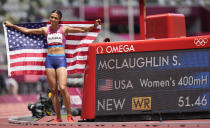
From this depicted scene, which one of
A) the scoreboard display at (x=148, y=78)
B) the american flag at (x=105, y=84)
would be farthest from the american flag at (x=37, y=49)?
the american flag at (x=105, y=84)

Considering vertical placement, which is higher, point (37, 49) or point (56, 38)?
A: point (56, 38)

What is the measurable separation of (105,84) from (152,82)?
2.57 ft

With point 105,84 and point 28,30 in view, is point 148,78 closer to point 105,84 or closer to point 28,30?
point 105,84

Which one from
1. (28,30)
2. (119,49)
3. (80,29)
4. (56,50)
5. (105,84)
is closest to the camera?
(119,49)

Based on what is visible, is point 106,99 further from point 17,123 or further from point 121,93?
point 17,123

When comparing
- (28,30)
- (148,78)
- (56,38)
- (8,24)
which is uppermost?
(8,24)

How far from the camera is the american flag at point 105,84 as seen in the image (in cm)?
Result: 1042

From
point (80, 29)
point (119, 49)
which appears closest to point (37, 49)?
point (80, 29)

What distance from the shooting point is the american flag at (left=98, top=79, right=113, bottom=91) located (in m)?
10.4

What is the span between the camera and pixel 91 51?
1065cm

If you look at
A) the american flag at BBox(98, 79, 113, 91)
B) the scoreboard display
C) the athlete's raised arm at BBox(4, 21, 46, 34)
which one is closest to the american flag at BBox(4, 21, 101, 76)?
the athlete's raised arm at BBox(4, 21, 46, 34)

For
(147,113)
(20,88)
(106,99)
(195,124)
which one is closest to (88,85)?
(106,99)

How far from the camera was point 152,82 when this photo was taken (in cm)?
1021

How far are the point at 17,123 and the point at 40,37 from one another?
157cm
